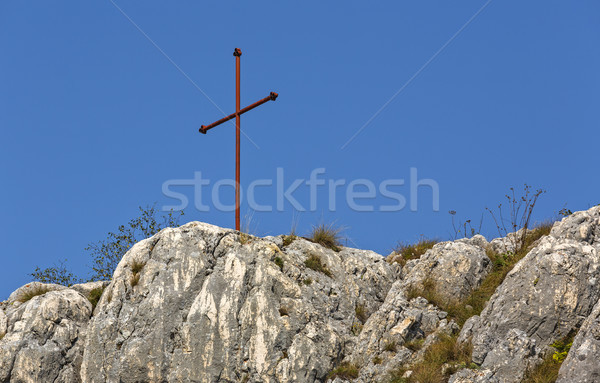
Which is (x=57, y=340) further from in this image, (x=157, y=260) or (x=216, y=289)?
(x=216, y=289)

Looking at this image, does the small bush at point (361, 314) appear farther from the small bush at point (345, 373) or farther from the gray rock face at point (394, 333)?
the small bush at point (345, 373)

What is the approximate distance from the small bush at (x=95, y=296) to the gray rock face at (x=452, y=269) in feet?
35.6

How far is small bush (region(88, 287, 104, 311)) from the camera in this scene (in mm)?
23263

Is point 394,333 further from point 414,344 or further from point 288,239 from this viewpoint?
point 288,239

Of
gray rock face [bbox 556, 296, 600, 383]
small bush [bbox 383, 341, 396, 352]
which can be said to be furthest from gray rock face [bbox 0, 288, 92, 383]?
gray rock face [bbox 556, 296, 600, 383]

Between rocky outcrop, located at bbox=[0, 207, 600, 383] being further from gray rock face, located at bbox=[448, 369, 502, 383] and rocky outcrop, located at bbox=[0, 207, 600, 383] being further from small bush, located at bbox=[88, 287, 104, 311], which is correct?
small bush, located at bbox=[88, 287, 104, 311]

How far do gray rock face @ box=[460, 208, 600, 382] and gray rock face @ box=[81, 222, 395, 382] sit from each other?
14.7ft

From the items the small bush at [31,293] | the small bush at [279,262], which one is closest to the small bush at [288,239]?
the small bush at [279,262]

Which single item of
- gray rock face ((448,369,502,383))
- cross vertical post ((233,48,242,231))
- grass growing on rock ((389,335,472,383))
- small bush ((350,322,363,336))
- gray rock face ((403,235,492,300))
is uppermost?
cross vertical post ((233,48,242,231))

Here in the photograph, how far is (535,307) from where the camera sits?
18547 millimetres

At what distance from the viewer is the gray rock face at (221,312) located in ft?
65.0

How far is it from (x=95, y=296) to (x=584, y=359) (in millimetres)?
16064

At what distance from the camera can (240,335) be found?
20.2 meters

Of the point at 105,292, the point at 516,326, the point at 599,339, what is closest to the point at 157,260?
the point at 105,292
